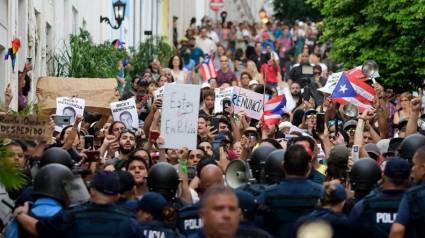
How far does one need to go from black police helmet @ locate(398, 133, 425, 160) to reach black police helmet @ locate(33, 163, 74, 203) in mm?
4114

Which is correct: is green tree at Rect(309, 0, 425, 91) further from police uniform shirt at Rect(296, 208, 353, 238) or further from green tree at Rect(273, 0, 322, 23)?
green tree at Rect(273, 0, 322, 23)

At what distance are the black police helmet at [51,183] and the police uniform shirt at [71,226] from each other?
1.38 ft

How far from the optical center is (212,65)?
127 feet

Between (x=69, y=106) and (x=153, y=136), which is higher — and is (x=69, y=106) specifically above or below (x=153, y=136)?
above

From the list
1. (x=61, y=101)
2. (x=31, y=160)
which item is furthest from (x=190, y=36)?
(x=31, y=160)

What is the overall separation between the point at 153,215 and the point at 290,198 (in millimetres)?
1228

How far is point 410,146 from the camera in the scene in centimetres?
1716

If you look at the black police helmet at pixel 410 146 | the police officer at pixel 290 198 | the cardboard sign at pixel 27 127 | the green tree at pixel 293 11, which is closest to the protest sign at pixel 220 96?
the black police helmet at pixel 410 146

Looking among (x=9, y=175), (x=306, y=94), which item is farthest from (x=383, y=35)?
(x=9, y=175)

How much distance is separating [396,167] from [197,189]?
8.39ft

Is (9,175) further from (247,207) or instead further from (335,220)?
(335,220)

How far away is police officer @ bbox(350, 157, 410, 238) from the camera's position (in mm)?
14438

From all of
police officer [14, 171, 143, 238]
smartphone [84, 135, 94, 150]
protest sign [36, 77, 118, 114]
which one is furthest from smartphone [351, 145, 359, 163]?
protest sign [36, 77, 118, 114]

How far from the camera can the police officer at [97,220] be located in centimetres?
1355
